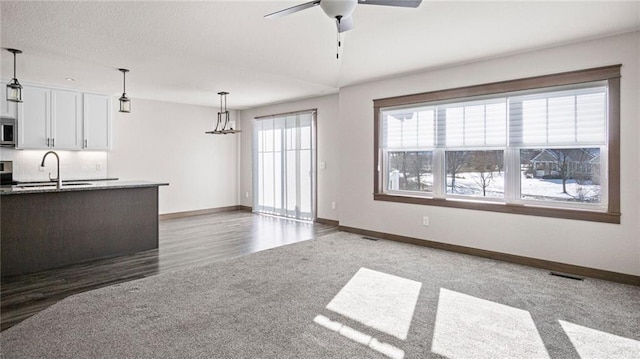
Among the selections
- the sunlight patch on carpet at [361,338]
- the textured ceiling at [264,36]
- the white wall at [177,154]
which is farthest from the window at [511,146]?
the white wall at [177,154]

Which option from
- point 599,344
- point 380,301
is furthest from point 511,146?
point 380,301

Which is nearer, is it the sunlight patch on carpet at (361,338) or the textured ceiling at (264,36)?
the sunlight patch on carpet at (361,338)

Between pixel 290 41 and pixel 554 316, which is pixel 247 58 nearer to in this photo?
pixel 290 41

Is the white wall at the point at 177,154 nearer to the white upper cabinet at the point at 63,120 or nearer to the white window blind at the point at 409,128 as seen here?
the white upper cabinet at the point at 63,120

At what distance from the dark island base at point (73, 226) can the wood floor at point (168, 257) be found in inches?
6.8

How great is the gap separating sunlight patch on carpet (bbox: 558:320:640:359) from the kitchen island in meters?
4.98

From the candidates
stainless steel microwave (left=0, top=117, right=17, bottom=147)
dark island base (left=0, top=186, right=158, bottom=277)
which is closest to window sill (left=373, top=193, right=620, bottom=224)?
dark island base (left=0, top=186, right=158, bottom=277)

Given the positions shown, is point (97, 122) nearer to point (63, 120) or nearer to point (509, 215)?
point (63, 120)

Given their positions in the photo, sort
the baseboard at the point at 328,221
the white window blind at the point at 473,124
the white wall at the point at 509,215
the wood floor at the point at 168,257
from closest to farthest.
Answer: the wood floor at the point at 168,257 → the white wall at the point at 509,215 → the white window blind at the point at 473,124 → the baseboard at the point at 328,221

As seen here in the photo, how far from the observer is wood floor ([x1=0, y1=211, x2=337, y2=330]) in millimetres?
3346

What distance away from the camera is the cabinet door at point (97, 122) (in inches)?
260

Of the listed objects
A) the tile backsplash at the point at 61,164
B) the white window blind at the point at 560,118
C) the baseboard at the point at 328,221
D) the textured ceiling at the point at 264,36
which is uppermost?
the textured ceiling at the point at 264,36

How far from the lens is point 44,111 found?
6.10 m

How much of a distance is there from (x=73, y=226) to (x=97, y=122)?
119 inches
